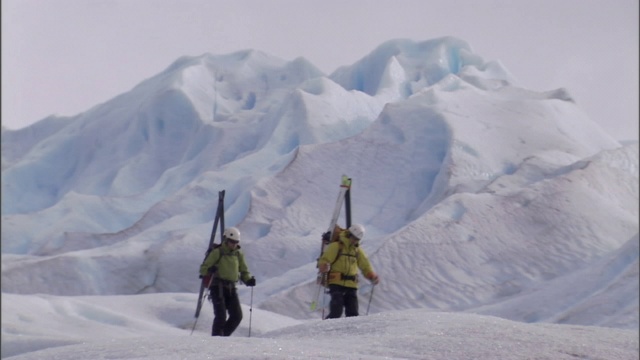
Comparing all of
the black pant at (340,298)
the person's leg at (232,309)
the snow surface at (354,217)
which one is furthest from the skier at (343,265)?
the person's leg at (232,309)

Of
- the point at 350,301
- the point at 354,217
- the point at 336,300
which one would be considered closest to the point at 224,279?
the point at 336,300

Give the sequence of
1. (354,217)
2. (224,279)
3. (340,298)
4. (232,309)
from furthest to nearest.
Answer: (354,217)
(340,298)
(232,309)
(224,279)

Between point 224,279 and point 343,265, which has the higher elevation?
point 343,265

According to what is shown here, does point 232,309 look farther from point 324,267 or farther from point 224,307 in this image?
point 324,267

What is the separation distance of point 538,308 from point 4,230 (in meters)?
22.0

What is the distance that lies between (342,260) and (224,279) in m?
1.07

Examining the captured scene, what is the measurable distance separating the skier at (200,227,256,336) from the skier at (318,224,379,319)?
2.60ft

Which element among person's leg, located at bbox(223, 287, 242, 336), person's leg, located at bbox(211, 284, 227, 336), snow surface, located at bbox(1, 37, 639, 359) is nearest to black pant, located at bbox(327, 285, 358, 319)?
snow surface, located at bbox(1, 37, 639, 359)

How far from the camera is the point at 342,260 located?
938 centimetres

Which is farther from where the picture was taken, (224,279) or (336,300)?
(336,300)

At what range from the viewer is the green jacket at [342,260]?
932cm

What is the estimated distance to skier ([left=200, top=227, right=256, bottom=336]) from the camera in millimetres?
9227

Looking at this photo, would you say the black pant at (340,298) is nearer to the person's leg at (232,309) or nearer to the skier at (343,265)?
the skier at (343,265)

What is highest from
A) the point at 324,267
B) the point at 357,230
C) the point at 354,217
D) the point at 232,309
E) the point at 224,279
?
the point at 354,217
